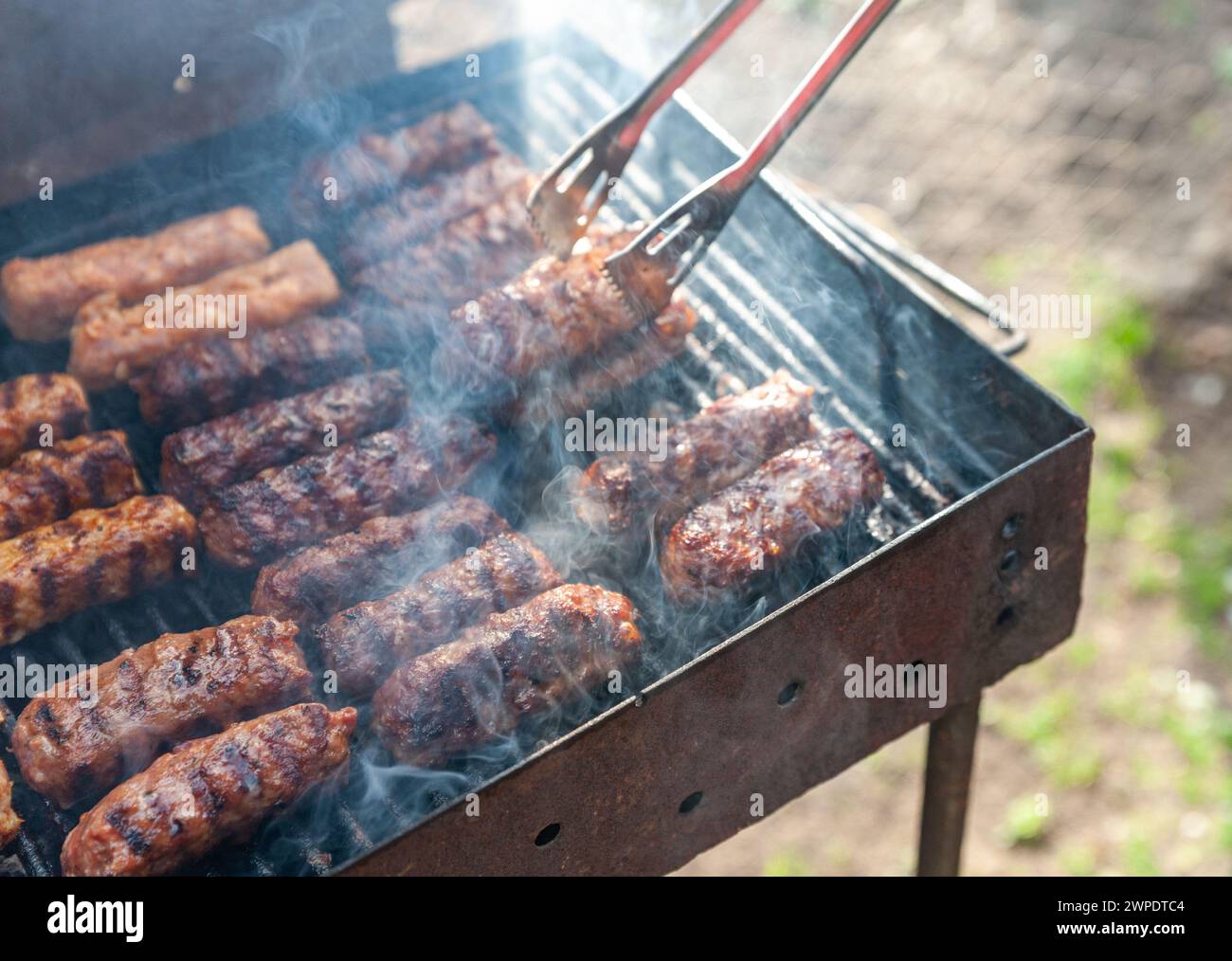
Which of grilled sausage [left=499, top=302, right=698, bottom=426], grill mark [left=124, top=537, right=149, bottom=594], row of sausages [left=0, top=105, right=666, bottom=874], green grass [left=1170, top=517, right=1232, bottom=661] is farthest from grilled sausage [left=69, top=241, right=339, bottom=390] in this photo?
→ green grass [left=1170, top=517, right=1232, bottom=661]

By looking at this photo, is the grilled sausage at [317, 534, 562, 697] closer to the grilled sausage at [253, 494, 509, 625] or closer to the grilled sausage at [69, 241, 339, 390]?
the grilled sausage at [253, 494, 509, 625]

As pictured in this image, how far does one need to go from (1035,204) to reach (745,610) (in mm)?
5315

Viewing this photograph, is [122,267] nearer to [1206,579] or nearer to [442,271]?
[442,271]

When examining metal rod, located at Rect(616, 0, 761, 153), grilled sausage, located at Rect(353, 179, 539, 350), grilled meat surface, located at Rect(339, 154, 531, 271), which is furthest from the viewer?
grilled meat surface, located at Rect(339, 154, 531, 271)

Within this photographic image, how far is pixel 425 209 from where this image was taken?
4.70 meters

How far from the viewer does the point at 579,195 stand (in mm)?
3990

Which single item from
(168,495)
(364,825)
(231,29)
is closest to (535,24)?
(231,29)

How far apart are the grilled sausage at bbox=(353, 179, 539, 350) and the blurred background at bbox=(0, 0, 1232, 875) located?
1.26 meters

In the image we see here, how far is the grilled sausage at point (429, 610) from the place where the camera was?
3342 millimetres

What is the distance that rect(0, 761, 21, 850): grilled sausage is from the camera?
300cm

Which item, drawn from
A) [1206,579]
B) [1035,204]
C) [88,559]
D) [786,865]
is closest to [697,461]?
[88,559]

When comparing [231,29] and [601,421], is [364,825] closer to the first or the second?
[601,421]

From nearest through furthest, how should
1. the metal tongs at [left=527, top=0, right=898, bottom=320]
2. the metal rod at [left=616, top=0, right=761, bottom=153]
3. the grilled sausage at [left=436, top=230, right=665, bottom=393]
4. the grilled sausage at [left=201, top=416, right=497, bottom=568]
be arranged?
the metal tongs at [left=527, top=0, right=898, bottom=320], the grilled sausage at [left=201, top=416, right=497, bottom=568], the metal rod at [left=616, top=0, right=761, bottom=153], the grilled sausage at [left=436, top=230, right=665, bottom=393]
